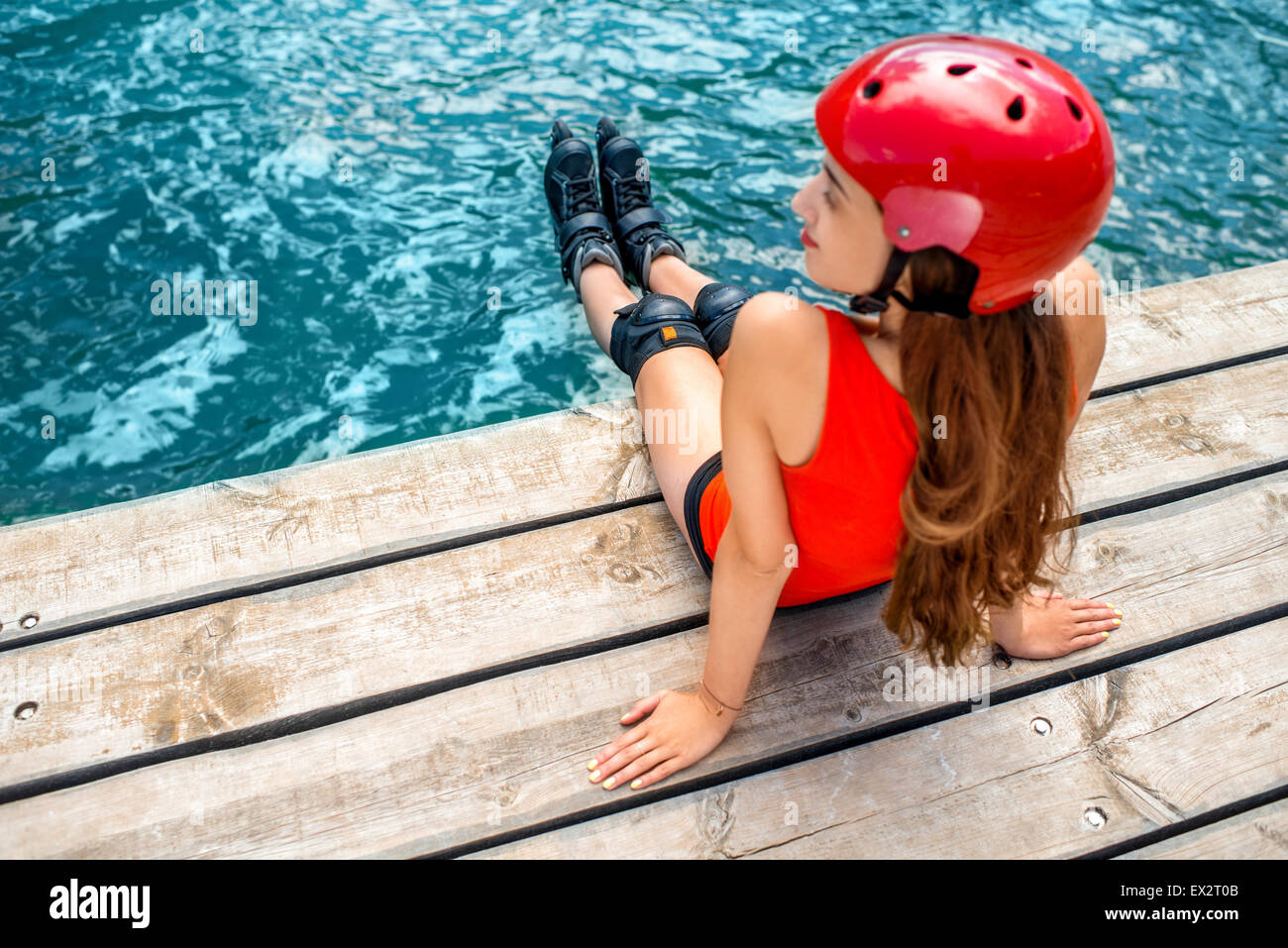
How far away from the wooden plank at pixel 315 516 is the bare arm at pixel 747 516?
538 millimetres

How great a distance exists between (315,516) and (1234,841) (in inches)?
67.5

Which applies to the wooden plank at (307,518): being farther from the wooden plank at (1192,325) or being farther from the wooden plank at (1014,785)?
the wooden plank at (1192,325)

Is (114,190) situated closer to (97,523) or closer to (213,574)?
(97,523)

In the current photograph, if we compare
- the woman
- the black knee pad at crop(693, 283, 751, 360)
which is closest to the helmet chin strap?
the woman

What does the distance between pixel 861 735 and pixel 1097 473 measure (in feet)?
2.77

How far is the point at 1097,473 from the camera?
1.94 meters

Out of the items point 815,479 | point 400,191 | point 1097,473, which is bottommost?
point 400,191

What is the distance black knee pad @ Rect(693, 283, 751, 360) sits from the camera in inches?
84.3

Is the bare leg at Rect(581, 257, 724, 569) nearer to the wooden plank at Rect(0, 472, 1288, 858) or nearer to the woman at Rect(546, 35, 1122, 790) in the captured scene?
the woman at Rect(546, 35, 1122, 790)

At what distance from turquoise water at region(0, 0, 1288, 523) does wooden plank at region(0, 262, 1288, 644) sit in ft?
3.24

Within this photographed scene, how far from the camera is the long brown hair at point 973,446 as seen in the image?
107cm

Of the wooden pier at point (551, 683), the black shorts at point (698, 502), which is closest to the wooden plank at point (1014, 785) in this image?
the wooden pier at point (551, 683)

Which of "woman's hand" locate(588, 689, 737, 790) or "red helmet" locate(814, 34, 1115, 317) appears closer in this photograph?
"red helmet" locate(814, 34, 1115, 317)
